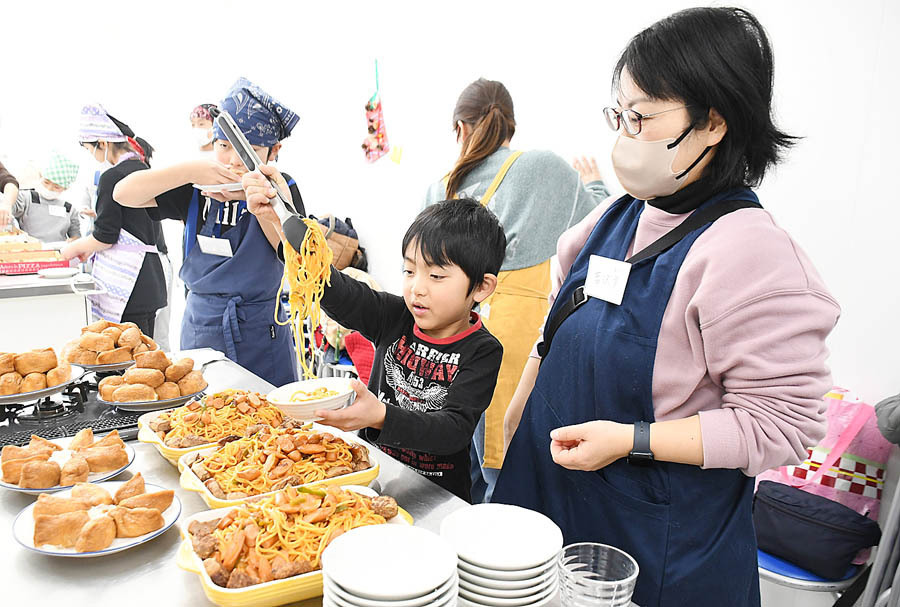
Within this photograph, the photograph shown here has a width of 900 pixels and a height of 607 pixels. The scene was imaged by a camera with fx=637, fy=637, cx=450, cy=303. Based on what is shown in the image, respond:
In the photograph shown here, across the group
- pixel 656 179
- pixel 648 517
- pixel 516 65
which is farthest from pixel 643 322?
pixel 516 65

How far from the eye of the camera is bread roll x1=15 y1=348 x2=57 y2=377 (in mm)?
2027

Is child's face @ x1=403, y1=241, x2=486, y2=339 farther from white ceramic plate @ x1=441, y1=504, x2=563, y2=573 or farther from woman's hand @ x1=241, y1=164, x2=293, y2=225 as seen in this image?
white ceramic plate @ x1=441, y1=504, x2=563, y2=573

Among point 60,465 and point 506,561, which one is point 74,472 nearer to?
point 60,465

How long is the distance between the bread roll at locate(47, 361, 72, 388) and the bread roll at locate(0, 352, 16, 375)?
114 millimetres

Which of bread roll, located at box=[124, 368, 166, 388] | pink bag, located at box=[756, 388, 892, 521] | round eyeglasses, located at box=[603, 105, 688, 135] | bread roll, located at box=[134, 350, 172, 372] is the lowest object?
pink bag, located at box=[756, 388, 892, 521]

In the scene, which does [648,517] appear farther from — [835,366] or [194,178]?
[194,178]

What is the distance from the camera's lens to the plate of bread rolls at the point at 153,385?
197 centimetres

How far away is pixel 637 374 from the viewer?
1442 mm

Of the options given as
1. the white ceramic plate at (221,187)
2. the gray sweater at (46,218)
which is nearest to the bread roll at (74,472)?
the white ceramic plate at (221,187)

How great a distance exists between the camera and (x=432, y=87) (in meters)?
5.11

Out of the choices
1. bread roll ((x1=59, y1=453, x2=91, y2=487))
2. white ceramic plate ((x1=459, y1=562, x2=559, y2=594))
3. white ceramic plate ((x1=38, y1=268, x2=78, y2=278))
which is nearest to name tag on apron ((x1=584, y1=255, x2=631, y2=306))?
white ceramic plate ((x1=459, y1=562, x2=559, y2=594))

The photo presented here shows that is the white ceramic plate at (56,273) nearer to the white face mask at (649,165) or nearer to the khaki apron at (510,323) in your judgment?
the khaki apron at (510,323)

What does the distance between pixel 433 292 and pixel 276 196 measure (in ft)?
1.96

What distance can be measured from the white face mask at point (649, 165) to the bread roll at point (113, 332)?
187 centimetres
